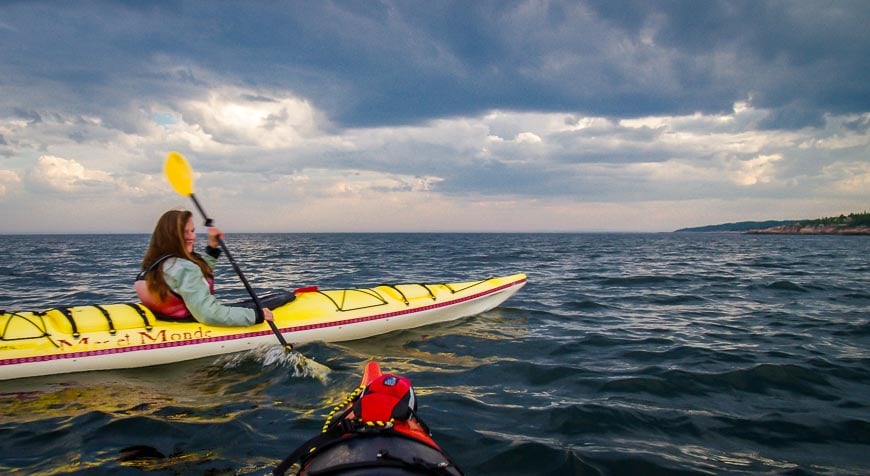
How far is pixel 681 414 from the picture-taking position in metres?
4.53

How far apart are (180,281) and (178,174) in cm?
228

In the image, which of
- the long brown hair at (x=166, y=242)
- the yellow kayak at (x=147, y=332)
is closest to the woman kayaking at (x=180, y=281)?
the long brown hair at (x=166, y=242)

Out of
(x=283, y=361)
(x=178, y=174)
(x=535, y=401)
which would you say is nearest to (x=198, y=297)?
(x=283, y=361)

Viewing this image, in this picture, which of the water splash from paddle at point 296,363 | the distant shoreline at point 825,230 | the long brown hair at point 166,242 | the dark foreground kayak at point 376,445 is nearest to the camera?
the dark foreground kayak at point 376,445

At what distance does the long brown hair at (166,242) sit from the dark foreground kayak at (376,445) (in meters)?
3.59

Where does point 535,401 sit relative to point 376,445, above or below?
below

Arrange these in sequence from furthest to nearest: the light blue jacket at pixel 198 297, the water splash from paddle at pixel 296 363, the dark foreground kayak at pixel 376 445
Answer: the water splash from paddle at pixel 296 363
the light blue jacket at pixel 198 297
the dark foreground kayak at pixel 376 445

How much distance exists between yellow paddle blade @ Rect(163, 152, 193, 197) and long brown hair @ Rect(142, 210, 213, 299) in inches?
69.5

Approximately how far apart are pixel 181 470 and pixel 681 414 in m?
4.35

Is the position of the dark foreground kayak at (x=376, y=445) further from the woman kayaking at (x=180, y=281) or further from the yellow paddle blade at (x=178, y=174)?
the yellow paddle blade at (x=178, y=174)

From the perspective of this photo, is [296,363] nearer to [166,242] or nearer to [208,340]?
[208,340]

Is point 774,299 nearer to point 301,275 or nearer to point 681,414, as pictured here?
point 681,414

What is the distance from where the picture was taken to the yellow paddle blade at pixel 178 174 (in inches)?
277

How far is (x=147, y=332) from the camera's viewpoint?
586 centimetres
